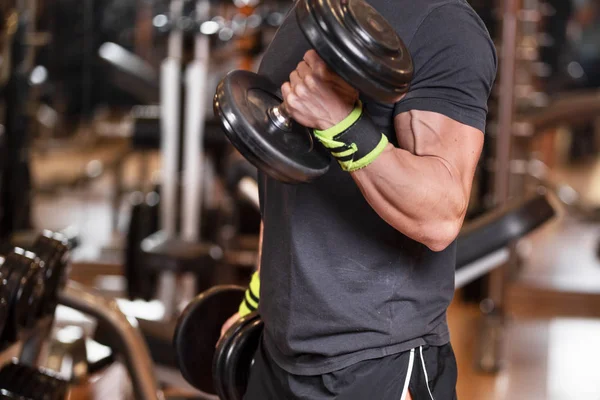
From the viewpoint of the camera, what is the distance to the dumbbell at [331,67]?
3.07ft

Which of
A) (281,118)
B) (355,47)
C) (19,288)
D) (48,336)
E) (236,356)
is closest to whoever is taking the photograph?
(355,47)

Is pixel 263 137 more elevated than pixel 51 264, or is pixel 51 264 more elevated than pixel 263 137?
pixel 263 137

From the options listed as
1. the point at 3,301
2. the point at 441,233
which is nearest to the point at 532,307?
the point at 3,301

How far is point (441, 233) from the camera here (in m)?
1.08

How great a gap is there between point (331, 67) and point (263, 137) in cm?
14

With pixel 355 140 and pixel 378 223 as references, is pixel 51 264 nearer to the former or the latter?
pixel 378 223

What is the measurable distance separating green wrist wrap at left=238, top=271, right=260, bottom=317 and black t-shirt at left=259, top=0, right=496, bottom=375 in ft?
0.78

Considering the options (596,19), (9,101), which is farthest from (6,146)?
(596,19)

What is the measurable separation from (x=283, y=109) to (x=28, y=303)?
754mm

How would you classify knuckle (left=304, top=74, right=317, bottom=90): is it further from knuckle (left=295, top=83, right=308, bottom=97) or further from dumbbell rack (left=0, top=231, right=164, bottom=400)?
dumbbell rack (left=0, top=231, right=164, bottom=400)

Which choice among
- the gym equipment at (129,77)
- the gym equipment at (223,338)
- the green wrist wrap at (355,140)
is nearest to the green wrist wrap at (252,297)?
the gym equipment at (223,338)

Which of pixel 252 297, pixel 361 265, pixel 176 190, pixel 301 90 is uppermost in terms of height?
pixel 301 90

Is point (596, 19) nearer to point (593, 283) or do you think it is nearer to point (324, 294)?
point (593, 283)

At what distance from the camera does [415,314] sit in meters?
1.20
